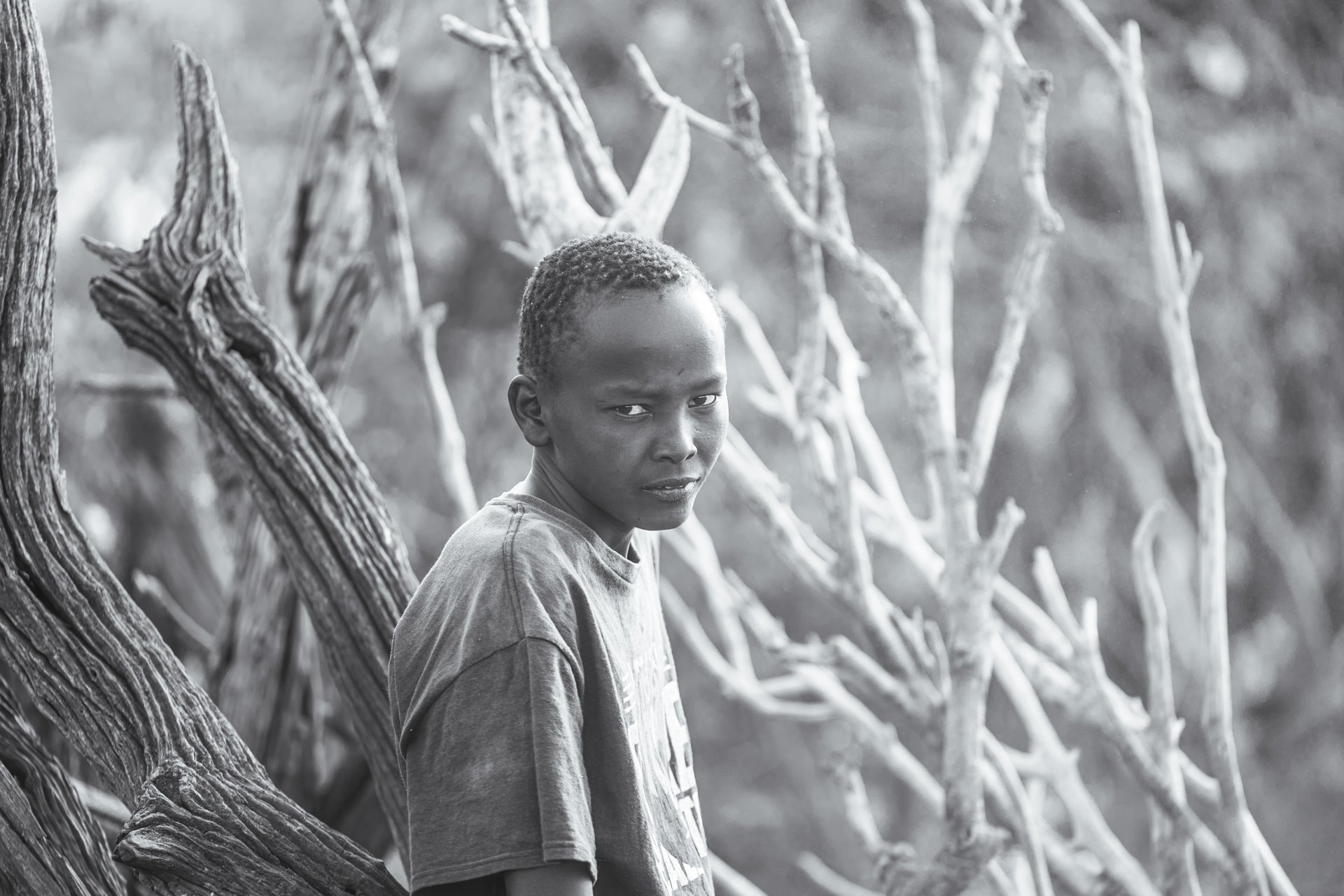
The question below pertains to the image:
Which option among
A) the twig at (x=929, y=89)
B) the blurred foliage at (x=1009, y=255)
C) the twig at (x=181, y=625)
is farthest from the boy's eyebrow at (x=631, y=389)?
the blurred foliage at (x=1009, y=255)

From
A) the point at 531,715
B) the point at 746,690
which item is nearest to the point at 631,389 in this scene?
the point at 531,715

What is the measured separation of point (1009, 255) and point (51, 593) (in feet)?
11.5

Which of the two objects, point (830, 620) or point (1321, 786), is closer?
point (1321, 786)

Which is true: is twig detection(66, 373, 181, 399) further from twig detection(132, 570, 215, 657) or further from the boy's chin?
the boy's chin

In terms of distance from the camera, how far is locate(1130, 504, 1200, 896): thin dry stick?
5.10ft

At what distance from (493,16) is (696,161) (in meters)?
2.73

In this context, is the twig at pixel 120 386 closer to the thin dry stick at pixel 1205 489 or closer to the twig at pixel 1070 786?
the twig at pixel 1070 786

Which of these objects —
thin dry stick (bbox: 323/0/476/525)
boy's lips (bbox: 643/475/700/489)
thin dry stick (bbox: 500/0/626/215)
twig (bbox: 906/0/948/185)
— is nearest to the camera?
boy's lips (bbox: 643/475/700/489)

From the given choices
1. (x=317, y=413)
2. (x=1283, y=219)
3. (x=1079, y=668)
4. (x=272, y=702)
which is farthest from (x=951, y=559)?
(x=1283, y=219)

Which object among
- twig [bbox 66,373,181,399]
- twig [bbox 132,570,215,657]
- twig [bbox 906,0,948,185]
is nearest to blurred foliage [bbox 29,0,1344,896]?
twig [bbox 132,570,215,657]

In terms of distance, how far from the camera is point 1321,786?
421 centimetres

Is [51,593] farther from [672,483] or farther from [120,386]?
[120,386]

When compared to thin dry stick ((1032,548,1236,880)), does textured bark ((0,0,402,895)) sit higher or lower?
higher

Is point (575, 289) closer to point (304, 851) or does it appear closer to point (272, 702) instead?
point (304, 851)
